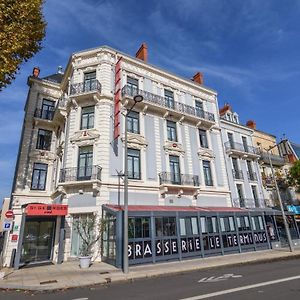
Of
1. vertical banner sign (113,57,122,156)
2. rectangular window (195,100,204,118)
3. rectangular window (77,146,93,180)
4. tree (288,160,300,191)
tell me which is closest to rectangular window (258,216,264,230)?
Result: rectangular window (195,100,204,118)

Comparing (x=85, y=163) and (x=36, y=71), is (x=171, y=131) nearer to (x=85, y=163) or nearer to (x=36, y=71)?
(x=85, y=163)

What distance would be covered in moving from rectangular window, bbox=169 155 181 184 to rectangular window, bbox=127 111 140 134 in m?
3.40

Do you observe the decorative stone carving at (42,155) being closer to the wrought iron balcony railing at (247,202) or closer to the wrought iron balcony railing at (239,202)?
the wrought iron balcony railing at (239,202)

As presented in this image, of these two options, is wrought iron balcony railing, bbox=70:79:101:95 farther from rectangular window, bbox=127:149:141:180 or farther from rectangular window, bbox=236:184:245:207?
rectangular window, bbox=236:184:245:207

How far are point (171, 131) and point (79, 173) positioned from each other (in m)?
8.14

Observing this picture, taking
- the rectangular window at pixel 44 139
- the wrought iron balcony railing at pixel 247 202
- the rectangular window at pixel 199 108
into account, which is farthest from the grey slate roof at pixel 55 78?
the wrought iron balcony railing at pixel 247 202

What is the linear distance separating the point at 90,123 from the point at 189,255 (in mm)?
10525

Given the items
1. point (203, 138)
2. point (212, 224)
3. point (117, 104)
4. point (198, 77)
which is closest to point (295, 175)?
point (203, 138)

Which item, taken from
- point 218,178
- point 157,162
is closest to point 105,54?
point 157,162

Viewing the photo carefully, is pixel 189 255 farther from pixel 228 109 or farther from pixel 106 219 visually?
pixel 228 109

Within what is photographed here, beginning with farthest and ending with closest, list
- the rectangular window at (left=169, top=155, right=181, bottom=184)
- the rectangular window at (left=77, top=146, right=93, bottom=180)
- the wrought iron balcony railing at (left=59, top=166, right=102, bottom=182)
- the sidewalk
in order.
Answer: the rectangular window at (left=169, top=155, right=181, bottom=184) → the rectangular window at (left=77, top=146, right=93, bottom=180) → the wrought iron balcony railing at (left=59, top=166, right=102, bottom=182) → the sidewalk

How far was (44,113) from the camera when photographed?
19781mm

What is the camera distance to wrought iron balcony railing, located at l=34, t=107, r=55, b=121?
1935cm

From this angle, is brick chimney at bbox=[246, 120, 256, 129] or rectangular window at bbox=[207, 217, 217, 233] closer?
rectangular window at bbox=[207, 217, 217, 233]
